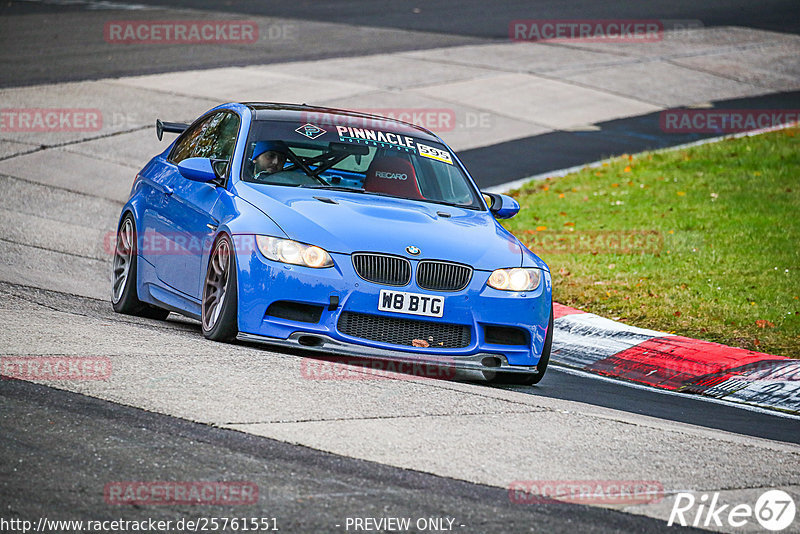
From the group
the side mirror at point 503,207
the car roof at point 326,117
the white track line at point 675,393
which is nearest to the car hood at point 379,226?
the side mirror at point 503,207

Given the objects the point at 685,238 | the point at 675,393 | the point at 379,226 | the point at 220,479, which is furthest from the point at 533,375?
the point at 685,238

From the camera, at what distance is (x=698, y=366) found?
339 inches

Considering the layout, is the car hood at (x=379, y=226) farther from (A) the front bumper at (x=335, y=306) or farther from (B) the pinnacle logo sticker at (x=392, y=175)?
(B) the pinnacle logo sticker at (x=392, y=175)

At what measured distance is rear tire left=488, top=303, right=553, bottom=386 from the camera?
299 inches

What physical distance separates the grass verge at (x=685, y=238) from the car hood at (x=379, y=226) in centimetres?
264

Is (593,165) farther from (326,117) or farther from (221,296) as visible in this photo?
(221,296)

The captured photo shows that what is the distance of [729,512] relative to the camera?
4953mm

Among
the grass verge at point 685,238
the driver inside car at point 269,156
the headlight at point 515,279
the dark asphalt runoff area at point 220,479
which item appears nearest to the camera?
the dark asphalt runoff area at point 220,479

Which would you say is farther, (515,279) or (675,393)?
(675,393)

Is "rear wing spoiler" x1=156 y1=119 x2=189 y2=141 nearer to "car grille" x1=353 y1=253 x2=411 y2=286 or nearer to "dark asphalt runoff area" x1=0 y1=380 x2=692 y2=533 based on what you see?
"car grille" x1=353 y1=253 x2=411 y2=286

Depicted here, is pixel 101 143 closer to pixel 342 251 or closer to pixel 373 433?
pixel 342 251

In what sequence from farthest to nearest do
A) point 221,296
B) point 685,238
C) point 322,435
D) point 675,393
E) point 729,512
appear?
point 685,238 < point 675,393 < point 221,296 < point 322,435 < point 729,512

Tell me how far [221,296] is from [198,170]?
1016mm

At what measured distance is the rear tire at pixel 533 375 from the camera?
7.60 meters
